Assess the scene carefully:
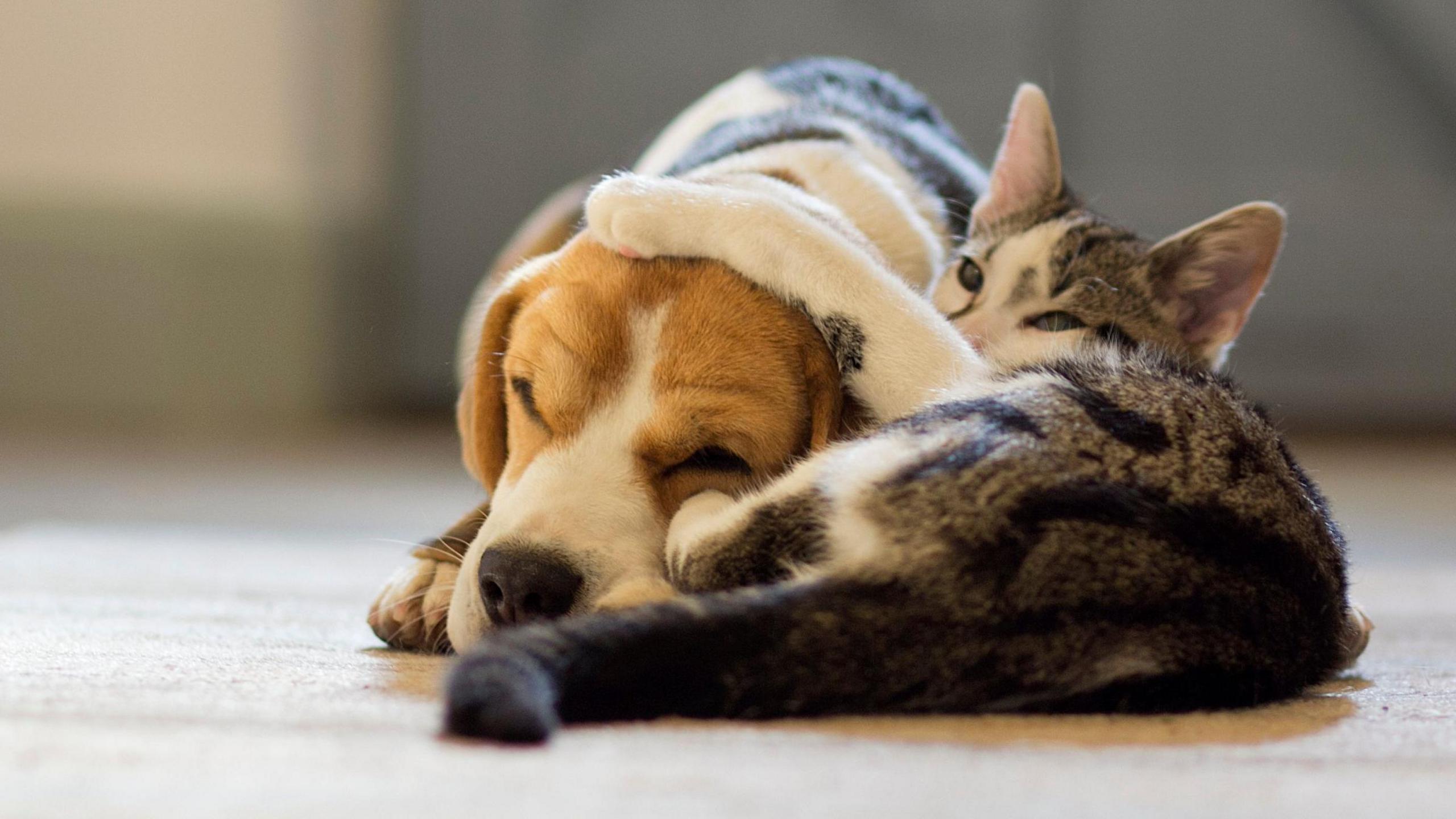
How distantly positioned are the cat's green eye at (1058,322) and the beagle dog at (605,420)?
0.35 metres

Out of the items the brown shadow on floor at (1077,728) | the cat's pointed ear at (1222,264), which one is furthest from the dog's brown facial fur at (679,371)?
the cat's pointed ear at (1222,264)

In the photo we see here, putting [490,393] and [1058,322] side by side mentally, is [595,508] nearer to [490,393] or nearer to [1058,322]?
[490,393]

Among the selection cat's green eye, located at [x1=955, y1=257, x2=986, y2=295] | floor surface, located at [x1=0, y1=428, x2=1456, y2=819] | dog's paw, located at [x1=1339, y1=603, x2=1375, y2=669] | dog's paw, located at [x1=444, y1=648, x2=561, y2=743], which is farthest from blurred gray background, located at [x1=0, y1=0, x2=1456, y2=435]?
dog's paw, located at [x1=444, y1=648, x2=561, y2=743]

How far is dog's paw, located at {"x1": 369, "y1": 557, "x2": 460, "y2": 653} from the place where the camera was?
221 cm

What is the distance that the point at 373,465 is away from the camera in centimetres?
580

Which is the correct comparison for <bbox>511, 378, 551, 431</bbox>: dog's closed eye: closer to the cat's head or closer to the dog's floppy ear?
the dog's floppy ear

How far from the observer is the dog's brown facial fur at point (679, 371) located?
208 centimetres

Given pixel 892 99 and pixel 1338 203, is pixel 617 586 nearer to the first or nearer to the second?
pixel 892 99

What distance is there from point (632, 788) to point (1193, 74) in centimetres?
690

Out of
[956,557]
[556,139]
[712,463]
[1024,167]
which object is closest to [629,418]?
[712,463]

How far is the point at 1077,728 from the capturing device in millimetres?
1577

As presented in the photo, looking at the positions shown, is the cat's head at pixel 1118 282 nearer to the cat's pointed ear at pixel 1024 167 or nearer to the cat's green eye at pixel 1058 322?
the cat's green eye at pixel 1058 322

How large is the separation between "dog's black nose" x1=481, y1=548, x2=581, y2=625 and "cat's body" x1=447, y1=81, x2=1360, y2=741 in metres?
→ 0.16

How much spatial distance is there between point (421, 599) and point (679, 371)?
634 millimetres
